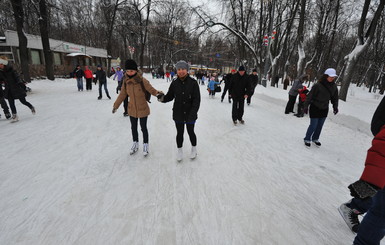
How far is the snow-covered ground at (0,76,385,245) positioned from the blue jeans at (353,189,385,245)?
601 millimetres

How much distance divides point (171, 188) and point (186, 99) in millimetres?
1396

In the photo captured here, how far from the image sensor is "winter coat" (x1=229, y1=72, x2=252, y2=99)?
564cm

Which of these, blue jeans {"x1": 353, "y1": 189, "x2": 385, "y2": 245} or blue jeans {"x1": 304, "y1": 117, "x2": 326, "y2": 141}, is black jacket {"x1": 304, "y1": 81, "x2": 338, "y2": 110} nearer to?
blue jeans {"x1": 304, "y1": 117, "x2": 326, "y2": 141}

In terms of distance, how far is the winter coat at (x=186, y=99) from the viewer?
124 inches

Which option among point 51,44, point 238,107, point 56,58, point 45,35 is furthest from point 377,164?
point 56,58

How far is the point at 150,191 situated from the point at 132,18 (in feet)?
83.5

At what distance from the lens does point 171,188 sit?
2734mm

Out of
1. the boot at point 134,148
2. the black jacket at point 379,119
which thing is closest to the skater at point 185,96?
the boot at point 134,148

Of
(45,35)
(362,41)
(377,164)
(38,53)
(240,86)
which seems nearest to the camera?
(377,164)

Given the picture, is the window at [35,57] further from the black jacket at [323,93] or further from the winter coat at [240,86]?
the black jacket at [323,93]

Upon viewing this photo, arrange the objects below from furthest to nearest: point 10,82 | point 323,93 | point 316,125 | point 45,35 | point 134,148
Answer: point 45,35 < point 10,82 < point 316,125 < point 323,93 < point 134,148

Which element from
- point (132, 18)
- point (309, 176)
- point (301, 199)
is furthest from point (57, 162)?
point (132, 18)

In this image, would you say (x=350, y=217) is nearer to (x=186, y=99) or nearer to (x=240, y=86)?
(x=186, y=99)

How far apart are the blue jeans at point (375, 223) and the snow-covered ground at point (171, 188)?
0.60m
